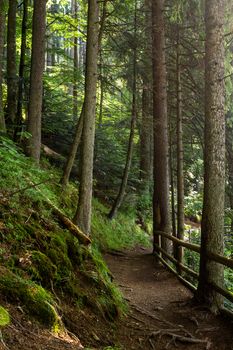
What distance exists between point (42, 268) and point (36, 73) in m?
7.05

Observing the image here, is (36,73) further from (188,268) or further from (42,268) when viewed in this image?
(42,268)

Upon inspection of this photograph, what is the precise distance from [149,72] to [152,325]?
11502 mm

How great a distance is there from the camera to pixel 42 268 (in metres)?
5.17

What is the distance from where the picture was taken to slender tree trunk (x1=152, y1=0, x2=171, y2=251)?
39.4ft

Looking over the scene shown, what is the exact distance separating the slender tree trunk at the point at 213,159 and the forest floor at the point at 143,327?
0.70 metres

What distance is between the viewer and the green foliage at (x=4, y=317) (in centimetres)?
351

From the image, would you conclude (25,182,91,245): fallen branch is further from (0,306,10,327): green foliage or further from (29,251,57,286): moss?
(0,306,10,327): green foliage

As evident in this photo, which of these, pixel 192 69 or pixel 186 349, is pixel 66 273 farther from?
pixel 192 69

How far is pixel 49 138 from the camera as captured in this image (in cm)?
1611

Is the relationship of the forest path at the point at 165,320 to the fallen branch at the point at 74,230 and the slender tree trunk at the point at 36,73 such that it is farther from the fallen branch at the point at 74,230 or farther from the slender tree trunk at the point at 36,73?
the slender tree trunk at the point at 36,73

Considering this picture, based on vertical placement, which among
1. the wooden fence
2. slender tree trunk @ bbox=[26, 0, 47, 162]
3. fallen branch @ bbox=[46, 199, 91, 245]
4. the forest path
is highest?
slender tree trunk @ bbox=[26, 0, 47, 162]

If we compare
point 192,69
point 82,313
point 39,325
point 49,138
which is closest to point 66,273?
point 82,313

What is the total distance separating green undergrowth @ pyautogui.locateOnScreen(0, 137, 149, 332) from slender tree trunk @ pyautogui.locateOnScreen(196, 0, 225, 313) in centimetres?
174

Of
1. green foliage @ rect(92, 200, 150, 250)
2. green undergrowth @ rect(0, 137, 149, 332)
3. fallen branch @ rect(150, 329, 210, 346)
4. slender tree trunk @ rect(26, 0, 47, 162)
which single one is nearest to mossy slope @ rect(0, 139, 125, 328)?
green undergrowth @ rect(0, 137, 149, 332)
